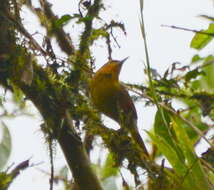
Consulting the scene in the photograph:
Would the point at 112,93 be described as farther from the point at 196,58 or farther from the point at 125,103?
the point at 196,58

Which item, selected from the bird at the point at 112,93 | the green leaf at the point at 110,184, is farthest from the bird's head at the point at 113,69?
the green leaf at the point at 110,184

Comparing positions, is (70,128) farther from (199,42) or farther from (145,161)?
(199,42)

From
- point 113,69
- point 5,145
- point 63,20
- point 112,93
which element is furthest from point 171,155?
point 113,69

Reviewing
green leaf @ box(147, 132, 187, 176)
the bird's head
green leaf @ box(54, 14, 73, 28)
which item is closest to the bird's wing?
Result: the bird's head

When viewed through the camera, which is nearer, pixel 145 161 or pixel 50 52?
pixel 145 161

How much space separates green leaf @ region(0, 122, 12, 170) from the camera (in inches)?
51.1

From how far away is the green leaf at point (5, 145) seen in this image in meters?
1.30

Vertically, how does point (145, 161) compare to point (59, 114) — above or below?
below

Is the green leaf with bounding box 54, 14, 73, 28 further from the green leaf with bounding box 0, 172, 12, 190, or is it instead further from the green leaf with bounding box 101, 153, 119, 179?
the green leaf with bounding box 0, 172, 12, 190

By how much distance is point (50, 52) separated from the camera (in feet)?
5.23

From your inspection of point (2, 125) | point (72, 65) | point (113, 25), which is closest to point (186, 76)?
point (113, 25)

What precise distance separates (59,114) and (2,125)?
232 millimetres

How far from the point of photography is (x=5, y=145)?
1394 millimetres

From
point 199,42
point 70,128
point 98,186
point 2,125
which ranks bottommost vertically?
point 98,186
